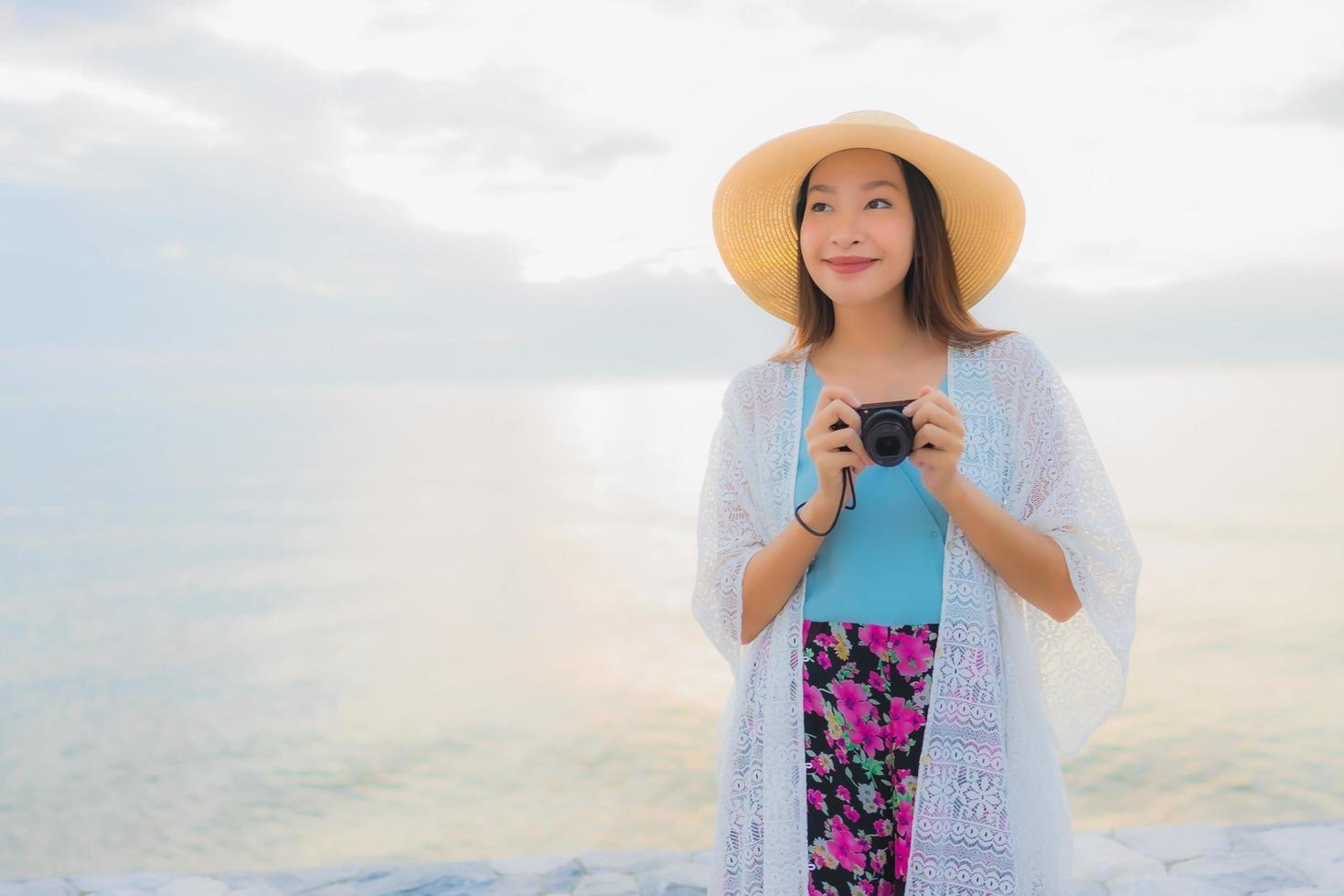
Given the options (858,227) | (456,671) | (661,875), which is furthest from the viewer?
(456,671)

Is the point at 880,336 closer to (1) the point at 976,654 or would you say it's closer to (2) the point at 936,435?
(2) the point at 936,435

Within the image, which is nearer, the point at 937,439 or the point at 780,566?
the point at 937,439

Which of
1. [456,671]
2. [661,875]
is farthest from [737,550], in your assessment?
[456,671]

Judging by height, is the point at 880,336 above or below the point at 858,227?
below

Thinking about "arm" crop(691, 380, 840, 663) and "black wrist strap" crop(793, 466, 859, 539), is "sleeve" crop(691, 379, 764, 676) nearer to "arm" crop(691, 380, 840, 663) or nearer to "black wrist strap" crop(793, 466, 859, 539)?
"arm" crop(691, 380, 840, 663)

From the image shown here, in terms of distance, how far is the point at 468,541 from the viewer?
494 inches

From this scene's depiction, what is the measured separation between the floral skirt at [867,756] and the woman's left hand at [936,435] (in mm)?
222

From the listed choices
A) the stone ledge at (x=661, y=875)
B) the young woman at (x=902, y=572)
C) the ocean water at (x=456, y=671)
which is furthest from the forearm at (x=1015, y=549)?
the ocean water at (x=456, y=671)

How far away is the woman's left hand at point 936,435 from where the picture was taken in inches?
52.6

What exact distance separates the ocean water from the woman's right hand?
2778 mm

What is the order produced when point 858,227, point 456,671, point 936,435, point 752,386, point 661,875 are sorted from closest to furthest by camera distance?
point 936,435 → point 858,227 → point 752,386 → point 661,875 → point 456,671

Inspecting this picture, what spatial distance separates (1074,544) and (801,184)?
0.70 meters

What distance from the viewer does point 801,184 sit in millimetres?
1738

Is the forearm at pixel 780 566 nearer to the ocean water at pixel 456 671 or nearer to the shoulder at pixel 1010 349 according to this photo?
the shoulder at pixel 1010 349
